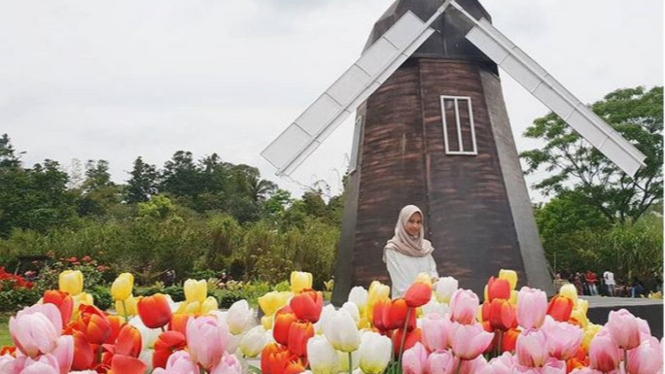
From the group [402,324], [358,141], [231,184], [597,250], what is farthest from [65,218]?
[402,324]

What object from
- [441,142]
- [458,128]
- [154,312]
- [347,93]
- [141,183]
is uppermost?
[141,183]

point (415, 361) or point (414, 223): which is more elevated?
point (414, 223)

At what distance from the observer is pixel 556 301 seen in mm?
1398

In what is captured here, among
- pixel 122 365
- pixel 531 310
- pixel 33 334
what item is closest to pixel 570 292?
pixel 531 310

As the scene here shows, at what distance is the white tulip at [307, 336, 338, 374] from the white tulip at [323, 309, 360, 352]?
11 millimetres

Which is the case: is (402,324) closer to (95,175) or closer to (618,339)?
(618,339)

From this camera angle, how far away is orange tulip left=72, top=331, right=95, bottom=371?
1.19m

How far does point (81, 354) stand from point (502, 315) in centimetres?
70

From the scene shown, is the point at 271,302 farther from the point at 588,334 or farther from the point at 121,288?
the point at 588,334

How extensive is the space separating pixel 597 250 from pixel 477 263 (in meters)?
22.6

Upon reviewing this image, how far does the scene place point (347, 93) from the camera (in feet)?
30.1

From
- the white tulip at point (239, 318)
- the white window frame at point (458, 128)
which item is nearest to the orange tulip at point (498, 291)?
the white tulip at point (239, 318)

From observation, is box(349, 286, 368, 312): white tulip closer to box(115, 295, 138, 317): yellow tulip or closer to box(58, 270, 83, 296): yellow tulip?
box(115, 295, 138, 317): yellow tulip

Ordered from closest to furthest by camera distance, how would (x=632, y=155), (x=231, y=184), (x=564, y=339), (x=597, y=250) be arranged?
(x=564, y=339) → (x=632, y=155) → (x=597, y=250) → (x=231, y=184)
